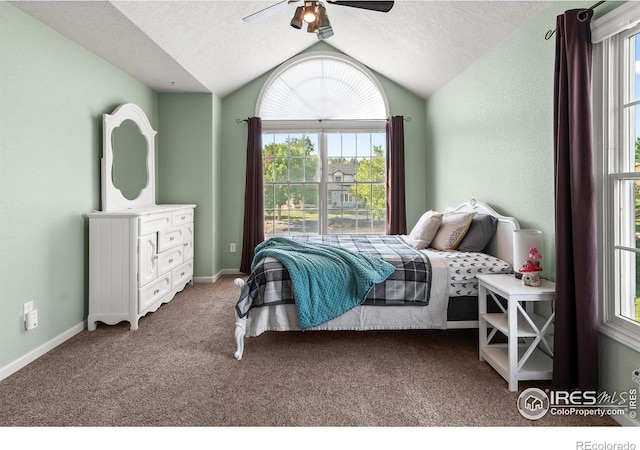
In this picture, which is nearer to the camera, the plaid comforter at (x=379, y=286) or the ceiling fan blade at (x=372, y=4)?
the ceiling fan blade at (x=372, y=4)

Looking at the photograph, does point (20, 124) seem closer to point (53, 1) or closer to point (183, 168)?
point (53, 1)

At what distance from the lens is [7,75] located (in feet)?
7.64

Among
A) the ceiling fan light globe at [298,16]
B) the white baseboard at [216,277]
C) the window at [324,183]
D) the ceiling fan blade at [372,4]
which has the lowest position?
the white baseboard at [216,277]

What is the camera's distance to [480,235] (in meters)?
3.14

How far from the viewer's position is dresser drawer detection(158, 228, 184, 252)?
11.9 ft

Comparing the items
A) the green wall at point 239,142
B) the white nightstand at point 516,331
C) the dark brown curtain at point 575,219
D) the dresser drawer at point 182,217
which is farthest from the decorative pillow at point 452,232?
the dresser drawer at point 182,217

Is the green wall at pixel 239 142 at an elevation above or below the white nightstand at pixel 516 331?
above

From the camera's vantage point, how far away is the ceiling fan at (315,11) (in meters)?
2.46

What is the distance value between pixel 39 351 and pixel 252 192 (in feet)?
9.79

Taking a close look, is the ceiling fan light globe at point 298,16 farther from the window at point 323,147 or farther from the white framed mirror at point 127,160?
the window at point 323,147

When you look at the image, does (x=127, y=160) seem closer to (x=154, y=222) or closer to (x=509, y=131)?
(x=154, y=222)

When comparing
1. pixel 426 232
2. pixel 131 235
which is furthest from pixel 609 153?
pixel 131 235

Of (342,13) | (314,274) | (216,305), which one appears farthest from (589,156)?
(216,305)

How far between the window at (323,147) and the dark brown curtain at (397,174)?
0.73 feet
